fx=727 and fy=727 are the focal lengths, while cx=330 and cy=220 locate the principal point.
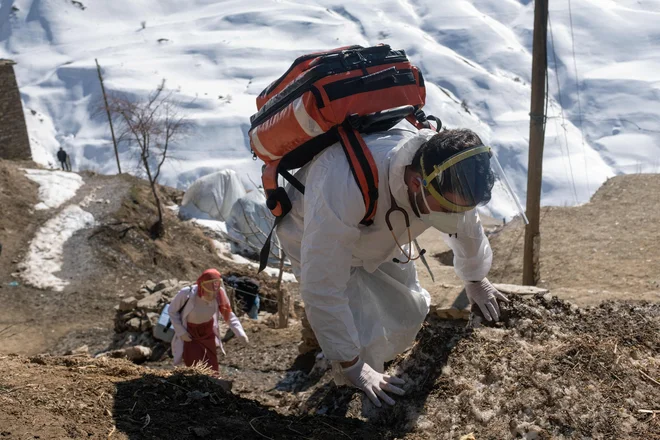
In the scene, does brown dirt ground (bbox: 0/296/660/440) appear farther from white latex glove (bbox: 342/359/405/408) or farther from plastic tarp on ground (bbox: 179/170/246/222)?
plastic tarp on ground (bbox: 179/170/246/222)

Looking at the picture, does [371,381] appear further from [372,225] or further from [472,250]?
[472,250]

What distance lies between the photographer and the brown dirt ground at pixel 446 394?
3170 mm

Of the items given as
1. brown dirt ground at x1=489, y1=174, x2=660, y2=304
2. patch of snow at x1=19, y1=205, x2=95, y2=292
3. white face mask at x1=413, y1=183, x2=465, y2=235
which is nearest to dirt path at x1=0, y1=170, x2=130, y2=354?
patch of snow at x1=19, y1=205, x2=95, y2=292

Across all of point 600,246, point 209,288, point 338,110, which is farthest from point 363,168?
point 600,246

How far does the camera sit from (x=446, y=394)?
3.73 metres

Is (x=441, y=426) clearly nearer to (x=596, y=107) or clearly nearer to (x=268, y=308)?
(x=268, y=308)

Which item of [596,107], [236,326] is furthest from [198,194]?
[236,326]

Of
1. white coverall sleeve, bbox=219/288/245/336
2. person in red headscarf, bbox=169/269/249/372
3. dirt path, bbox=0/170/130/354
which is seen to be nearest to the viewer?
person in red headscarf, bbox=169/269/249/372

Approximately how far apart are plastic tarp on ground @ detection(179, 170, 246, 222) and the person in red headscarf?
47.9 feet

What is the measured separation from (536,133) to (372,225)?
588 cm

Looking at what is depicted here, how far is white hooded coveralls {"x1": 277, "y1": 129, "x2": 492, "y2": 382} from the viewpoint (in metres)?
3.15

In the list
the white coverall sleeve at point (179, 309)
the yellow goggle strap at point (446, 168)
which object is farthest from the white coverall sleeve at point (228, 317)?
the yellow goggle strap at point (446, 168)

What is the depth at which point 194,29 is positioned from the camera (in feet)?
118

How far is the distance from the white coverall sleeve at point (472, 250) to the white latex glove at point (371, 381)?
2.59ft
